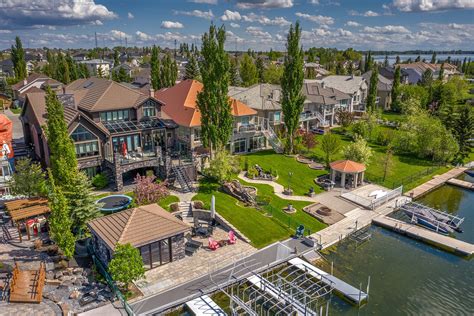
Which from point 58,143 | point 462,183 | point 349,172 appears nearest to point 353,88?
point 462,183

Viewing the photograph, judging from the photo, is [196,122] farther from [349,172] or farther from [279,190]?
[349,172]

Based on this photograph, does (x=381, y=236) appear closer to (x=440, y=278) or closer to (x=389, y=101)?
(x=440, y=278)

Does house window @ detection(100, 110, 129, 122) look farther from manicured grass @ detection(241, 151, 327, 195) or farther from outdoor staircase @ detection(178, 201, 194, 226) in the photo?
manicured grass @ detection(241, 151, 327, 195)

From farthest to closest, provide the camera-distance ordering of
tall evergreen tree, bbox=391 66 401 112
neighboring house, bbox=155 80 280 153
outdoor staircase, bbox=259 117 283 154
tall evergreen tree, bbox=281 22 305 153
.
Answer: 1. tall evergreen tree, bbox=391 66 401 112
2. outdoor staircase, bbox=259 117 283 154
3. tall evergreen tree, bbox=281 22 305 153
4. neighboring house, bbox=155 80 280 153

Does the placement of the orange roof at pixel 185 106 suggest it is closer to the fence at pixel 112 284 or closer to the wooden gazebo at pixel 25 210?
the wooden gazebo at pixel 25 210

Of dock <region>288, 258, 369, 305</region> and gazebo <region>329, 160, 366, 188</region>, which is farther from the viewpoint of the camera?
gazebo <region>329, 160, 366, 188</region>

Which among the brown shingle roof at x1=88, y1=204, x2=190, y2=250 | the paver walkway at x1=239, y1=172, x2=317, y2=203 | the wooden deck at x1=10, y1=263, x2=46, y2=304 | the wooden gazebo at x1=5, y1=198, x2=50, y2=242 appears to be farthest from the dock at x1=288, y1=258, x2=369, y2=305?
the wooden gazebo at x1=5, y1=198, x2=50, y2=242
